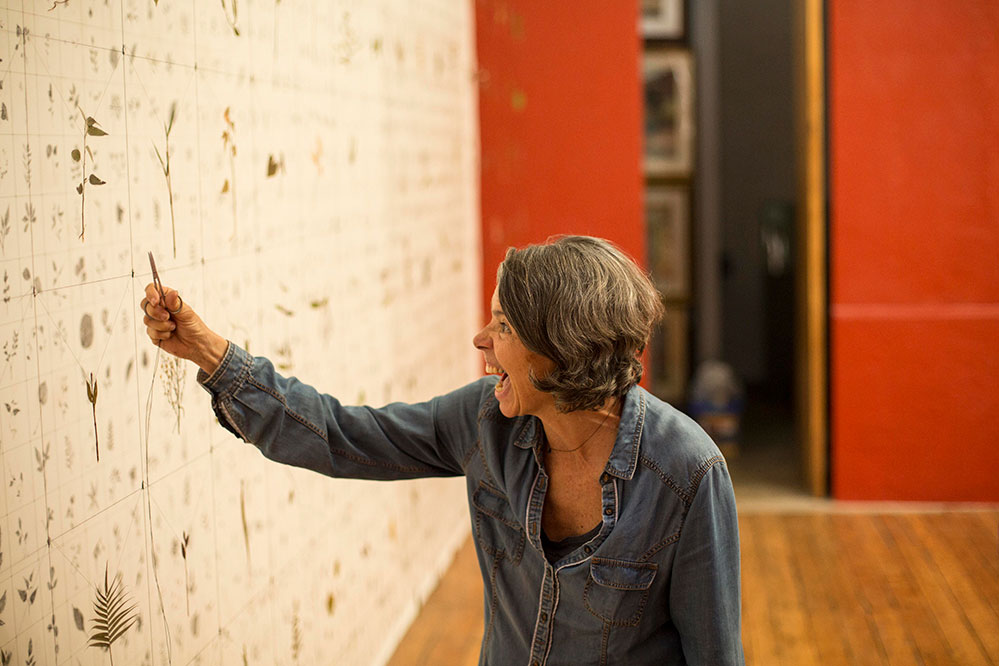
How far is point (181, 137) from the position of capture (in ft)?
6.34

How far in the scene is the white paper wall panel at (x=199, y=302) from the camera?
148 cm

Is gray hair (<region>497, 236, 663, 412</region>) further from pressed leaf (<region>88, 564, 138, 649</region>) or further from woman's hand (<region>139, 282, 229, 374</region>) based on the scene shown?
pressed leaf (<region>88, 564, 138, 649</region>)

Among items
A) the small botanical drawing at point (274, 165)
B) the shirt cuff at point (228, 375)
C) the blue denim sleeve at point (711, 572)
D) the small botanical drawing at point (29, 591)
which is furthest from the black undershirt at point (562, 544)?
the small botanical drawing at point (274, 165)

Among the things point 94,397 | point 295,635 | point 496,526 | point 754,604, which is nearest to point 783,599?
point 754,604

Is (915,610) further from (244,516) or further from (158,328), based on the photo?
(158,328)

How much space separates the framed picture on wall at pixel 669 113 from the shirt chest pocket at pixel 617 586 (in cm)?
450

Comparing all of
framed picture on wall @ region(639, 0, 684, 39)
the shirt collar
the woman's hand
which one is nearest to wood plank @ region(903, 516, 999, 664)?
the shirt collar

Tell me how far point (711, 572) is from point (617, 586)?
15cm

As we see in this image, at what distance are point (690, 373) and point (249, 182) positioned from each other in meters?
4.44

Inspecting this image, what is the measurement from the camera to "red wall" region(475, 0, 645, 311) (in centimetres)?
454

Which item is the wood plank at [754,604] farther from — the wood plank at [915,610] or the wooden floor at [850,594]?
the wood plank at [915,610]

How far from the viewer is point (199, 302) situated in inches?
79.5

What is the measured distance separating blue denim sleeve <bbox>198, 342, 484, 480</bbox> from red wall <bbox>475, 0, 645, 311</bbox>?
2774mm

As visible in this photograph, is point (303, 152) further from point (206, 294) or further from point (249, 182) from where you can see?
point (206, 294)
